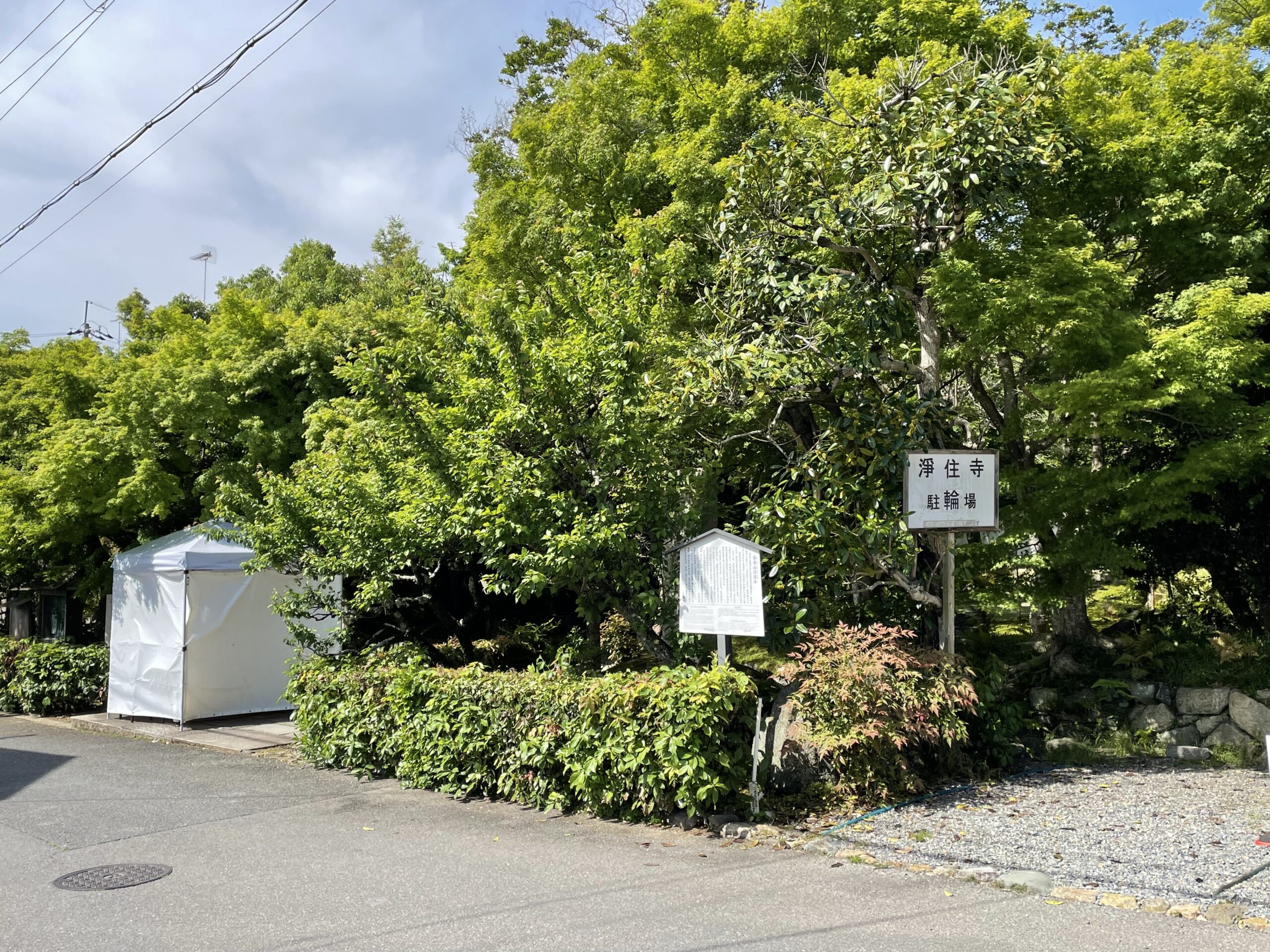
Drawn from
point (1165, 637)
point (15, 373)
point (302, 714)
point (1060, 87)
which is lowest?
point (302, 714)

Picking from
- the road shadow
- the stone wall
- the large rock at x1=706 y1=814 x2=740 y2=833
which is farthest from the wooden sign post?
the road shadow

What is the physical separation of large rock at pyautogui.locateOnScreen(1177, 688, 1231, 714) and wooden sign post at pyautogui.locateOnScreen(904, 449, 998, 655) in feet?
11.8

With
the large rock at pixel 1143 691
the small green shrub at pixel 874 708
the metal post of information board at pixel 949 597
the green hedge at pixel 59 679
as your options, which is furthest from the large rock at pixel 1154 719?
the green hedge at pixel 59 679

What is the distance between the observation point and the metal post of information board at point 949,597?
880cm

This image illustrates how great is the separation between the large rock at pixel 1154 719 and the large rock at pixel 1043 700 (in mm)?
821

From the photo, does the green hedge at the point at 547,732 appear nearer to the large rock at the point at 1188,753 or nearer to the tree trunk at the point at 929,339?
the tree trunk at the point at 929,339

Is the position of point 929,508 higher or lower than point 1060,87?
lower

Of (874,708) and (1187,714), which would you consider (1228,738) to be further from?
(874,708)

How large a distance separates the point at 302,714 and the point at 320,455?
11.5 feet

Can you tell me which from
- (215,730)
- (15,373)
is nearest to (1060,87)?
(215,730)

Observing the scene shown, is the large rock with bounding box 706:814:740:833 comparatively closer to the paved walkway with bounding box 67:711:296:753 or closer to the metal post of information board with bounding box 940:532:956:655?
the metal post of information board with bounding box 940:532:956:655

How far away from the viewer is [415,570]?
11.4m

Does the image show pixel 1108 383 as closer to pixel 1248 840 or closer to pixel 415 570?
pixel 1248 840

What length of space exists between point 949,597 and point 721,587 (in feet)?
8.01
